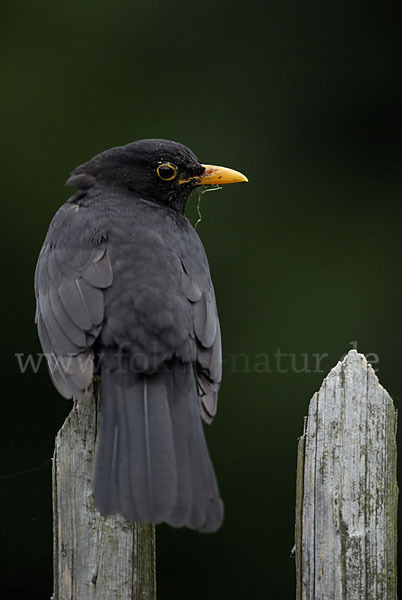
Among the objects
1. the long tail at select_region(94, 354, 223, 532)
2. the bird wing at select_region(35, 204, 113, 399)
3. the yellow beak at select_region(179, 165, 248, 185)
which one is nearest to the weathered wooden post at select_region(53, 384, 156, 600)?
the long tail at select_region(94, 354, 223, 532)

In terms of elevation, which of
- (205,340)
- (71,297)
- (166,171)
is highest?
(166,171)

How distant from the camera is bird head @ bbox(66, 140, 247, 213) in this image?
4.09 metres

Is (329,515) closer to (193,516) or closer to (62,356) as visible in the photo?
(193,516)

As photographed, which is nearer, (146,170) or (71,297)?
(71,297)

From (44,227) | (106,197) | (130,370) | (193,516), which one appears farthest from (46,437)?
(193,516)

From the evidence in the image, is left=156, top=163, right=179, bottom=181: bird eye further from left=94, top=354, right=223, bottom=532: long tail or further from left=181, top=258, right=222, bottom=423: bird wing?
left=94, top=354, right=223, bottom=532: long tail

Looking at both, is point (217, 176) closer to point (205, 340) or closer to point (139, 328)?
point (205, 340)

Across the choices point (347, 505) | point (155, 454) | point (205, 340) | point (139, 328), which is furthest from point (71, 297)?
point (347, 505)

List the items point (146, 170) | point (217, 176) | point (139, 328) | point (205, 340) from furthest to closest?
point (217, 176) < point (146, 170) < point (205, 340) < point (139, 328)

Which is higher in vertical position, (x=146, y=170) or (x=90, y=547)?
(x=146, y=170)

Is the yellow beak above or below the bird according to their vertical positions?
above

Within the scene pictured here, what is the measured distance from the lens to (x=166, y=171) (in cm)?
410

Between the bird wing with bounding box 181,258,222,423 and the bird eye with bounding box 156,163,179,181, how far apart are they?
0.65m

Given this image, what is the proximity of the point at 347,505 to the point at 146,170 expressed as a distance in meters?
2.03
